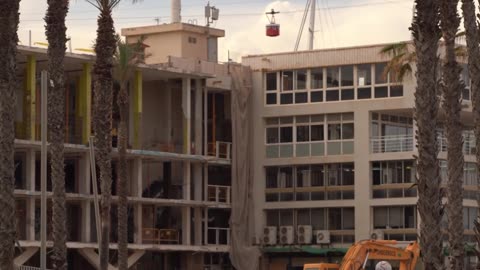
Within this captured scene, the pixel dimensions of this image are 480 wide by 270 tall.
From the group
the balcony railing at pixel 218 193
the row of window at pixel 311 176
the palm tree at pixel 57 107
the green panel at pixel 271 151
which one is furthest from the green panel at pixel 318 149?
the palm tree at pixel 57 107

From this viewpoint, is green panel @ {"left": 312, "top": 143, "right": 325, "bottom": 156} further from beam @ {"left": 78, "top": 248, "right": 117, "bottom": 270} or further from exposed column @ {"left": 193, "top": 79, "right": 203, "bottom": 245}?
beam @ {"left": 78, "top": 248, "right": 117, "bottom": 270}

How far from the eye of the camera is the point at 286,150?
80250 millimetres

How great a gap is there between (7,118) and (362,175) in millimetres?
43265

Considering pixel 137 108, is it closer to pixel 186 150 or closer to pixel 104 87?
pixel 186 150

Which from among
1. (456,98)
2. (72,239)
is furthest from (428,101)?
(72,239)

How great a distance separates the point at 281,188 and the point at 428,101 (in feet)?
155

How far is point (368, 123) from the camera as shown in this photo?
254 feet

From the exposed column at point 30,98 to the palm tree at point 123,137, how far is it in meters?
4.72

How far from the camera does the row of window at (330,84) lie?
77.4 metres

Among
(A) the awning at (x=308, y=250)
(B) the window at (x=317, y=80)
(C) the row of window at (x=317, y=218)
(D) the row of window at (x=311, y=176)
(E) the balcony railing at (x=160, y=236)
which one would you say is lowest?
(A) the awning at (x=308, y=250)

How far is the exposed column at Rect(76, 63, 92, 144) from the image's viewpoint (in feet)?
240

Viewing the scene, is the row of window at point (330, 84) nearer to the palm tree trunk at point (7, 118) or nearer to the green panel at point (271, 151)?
the green panel at point (271, 151)

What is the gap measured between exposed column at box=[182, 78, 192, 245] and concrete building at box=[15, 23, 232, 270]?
2.1 inches

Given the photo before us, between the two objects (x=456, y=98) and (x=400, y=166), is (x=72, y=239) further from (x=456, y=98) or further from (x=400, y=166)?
(x=456, y=98)
